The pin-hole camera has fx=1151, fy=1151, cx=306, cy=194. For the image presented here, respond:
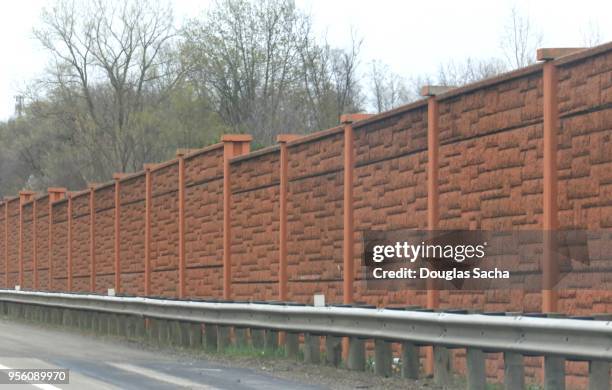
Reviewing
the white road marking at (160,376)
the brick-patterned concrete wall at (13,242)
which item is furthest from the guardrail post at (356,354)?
the brick-patterned concrete wall at (13,242)

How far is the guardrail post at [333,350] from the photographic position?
1402 cm

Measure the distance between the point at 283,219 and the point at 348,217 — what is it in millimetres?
2199

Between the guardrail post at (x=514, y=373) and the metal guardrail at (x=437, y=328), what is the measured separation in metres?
0.03

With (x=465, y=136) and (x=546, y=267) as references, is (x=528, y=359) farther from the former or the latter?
(x=465, y=136)

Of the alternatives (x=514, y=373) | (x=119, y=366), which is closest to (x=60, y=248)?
(x=119, y=366)

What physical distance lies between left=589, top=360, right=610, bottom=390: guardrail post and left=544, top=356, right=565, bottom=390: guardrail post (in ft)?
1.70

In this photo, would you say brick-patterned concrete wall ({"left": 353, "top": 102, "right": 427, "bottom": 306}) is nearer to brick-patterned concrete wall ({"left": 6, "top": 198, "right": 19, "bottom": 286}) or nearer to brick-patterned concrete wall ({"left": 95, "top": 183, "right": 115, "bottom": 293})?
brick-patterned concrete wall ({"left": 95, "top": 183, "right": 115, "bottom": 293})

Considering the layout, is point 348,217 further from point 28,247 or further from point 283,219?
point 28,247

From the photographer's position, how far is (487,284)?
12.9 metres

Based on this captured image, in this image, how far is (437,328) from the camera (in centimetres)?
1159

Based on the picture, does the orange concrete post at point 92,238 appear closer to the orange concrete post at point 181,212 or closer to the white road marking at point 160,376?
the orange concrete post at point 181,212

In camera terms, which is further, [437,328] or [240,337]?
[240,337]

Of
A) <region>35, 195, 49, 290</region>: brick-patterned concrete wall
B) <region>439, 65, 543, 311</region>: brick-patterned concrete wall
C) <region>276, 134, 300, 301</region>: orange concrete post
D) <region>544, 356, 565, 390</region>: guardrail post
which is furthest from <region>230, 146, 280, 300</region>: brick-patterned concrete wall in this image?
<region>35, 195, 49, 290</region>: brick-patterned concrete wall

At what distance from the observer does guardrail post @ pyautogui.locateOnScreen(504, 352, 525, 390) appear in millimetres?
10688
